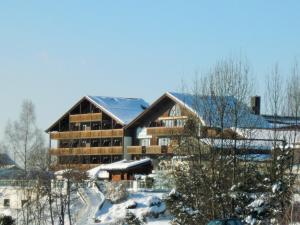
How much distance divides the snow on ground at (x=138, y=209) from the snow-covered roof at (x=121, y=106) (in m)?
29.0

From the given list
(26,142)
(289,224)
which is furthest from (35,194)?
(289,224)

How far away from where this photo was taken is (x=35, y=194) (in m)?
44.0

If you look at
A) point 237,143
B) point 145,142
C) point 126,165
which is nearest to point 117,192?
point 126,165

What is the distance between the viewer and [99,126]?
7850cm

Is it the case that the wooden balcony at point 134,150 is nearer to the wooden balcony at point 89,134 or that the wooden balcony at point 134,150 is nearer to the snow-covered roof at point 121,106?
the wooden balcony at point 89,134

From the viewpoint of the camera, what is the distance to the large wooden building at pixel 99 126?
74750 mm

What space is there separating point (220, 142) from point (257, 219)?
123 inches

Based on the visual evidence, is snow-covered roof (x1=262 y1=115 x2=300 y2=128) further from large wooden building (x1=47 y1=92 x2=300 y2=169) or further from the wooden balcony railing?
the wooden balcony railing

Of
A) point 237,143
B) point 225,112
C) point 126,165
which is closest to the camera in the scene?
point 225,112

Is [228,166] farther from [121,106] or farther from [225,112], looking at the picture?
[121,106]

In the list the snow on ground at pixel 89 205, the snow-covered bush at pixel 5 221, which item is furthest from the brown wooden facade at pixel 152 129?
the snow-covered bush at pixel 5 221

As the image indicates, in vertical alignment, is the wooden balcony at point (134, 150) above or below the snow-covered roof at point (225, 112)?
below

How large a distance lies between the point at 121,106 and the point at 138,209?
36129mm

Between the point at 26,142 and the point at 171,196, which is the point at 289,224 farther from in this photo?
the point at 26,142
